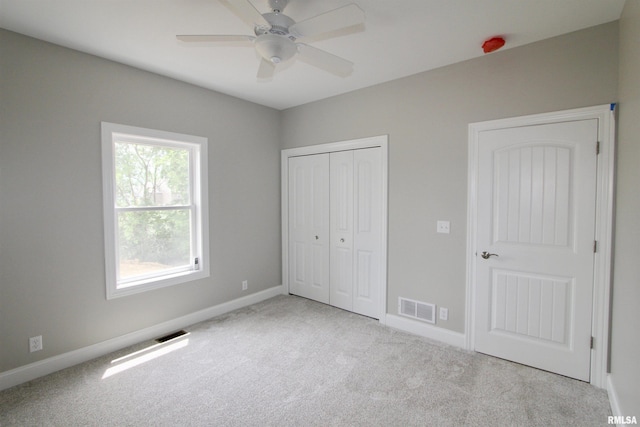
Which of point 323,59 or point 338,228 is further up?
point 323,59

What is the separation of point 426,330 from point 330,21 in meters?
2.87

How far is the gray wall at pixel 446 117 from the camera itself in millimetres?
2312

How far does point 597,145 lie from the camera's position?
2248 millimetres

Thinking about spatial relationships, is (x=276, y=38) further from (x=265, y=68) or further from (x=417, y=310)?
(x=417, y=310)

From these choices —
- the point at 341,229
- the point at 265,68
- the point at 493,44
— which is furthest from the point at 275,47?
the point at 341,229

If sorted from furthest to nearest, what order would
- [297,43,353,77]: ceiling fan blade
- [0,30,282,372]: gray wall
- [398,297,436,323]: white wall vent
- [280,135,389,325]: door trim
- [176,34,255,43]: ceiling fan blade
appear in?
[280,135,389,325]: door trim, [398,297,436,323]: white wall vent, [0,30,282,372]: gray wall, [297,43,353,77]: ceiling fan blade, [176,34,255,43]: ceiling fan blade

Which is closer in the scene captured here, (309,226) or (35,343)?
(35,343)

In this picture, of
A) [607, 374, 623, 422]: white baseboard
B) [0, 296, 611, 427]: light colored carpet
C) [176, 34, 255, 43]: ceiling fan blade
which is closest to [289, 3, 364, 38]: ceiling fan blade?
[176, 34, 255, 43]: ceiling fan blade

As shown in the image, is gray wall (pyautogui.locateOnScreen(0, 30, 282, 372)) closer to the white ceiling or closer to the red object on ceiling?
the white ceiling

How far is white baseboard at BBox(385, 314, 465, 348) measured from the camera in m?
2.93

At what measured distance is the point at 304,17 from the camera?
2.10 metres

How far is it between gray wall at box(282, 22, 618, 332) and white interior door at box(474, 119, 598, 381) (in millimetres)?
192

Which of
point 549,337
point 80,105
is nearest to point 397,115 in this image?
point 549,337

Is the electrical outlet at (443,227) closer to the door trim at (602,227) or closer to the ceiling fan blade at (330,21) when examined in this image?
the door trim at (602,227)
